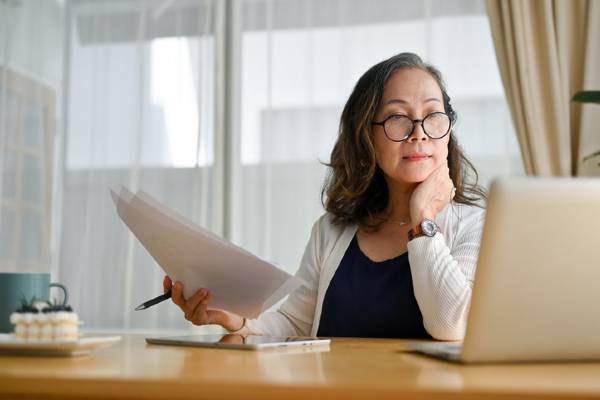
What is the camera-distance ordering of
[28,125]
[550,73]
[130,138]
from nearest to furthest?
[550,73] → [130,138] → [28,125]

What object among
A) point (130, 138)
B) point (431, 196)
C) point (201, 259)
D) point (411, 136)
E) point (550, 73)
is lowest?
point (201, 259)

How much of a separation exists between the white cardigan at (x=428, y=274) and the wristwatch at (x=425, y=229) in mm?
27

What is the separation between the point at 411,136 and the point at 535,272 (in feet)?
3.74

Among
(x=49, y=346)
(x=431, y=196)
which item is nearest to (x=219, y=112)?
(x=431, y=196)

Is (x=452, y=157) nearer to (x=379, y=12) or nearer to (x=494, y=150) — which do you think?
(x=494, y=150)

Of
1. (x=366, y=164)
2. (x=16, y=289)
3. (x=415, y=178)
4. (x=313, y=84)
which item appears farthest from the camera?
(x=313, y=84)

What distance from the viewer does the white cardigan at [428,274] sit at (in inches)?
60.6

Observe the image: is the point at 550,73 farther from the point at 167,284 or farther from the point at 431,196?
the point at 167,284

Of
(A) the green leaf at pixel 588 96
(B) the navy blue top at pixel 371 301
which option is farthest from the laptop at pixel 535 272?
(A) the green leaf at pixel 588 96

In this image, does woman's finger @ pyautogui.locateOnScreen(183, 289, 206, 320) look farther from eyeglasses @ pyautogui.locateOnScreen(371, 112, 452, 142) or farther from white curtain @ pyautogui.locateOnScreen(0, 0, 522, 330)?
white curtain @ pyautogui.locateOnScreen(0, 0, 522, 330)

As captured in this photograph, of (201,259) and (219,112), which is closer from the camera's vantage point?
(201,259)

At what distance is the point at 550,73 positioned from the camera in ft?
10.2

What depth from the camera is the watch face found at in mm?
1638

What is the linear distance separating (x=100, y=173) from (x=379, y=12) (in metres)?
1.54
